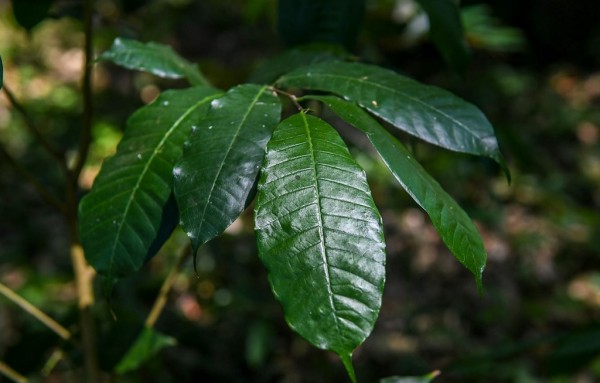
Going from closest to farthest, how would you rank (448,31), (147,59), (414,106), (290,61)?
1. (414,106)
2. (147,59)
3. (290,61)
4. (448,31)

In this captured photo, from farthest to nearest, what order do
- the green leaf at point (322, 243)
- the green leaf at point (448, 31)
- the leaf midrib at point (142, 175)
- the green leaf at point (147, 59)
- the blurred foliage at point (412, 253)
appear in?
the blurred foliage at point (412, 253) < the green leaf at point (448, 31) < the green leaf at point (147, 59) < the leaf midrib at point (142, 175) < the green leaf at point (322, 243)

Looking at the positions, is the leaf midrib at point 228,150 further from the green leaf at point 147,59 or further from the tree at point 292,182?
the green leaf at point 147,59

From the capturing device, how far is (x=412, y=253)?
325 centimetres

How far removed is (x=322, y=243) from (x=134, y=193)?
1.00ft

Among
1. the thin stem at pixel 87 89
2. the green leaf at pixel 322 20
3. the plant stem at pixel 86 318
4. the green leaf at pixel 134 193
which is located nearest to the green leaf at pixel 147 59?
the green leaf at pixel 134 193

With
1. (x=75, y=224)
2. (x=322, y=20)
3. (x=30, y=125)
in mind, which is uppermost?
(x=322, y=20)

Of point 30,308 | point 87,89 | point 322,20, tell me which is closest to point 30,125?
point 87,89

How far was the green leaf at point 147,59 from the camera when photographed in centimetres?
104

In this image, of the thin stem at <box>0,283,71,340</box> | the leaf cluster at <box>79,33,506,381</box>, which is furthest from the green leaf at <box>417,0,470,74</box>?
the thin stem at <box>0,283,71,340</box>

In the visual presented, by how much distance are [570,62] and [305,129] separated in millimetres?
4284

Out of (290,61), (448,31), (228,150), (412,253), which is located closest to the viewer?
(228,150)

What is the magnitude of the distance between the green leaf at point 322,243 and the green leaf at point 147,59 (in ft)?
1.15

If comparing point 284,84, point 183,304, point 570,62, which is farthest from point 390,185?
point 284,84

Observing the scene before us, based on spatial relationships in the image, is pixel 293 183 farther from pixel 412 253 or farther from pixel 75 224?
pixel 412 253
